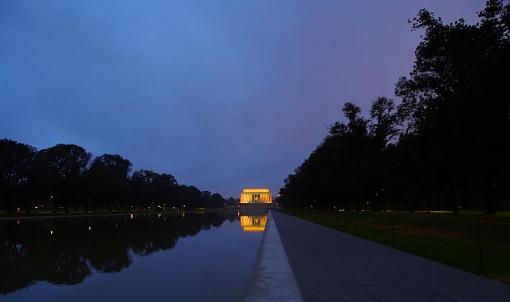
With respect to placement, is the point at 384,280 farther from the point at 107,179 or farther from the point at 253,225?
the point at 107,179

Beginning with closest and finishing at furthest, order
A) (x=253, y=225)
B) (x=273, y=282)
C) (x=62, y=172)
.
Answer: (x=273, y=282), (x=253, y=225), (x=62, y=172)

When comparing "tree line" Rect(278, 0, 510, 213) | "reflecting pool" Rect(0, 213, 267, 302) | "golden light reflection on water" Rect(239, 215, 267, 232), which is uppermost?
"tree line" Rect(278, 0, 510, 213)

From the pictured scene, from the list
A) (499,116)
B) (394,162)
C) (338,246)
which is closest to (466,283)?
(338,246)

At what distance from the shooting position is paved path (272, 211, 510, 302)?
10.2 m

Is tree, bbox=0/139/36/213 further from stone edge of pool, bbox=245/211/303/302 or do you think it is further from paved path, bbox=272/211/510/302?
paved path, bbox=272/211/510/302

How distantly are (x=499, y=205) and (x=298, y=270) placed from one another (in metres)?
105

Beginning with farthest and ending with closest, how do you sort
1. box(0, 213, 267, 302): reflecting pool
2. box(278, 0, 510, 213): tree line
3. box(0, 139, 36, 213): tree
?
box(0, 139, 36, 213): tree < box(278, 0, 510, 213): tree line < box(0, 213, 267, 302): reflecting pool

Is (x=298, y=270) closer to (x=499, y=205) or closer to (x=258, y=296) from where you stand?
(x=258, y=296)

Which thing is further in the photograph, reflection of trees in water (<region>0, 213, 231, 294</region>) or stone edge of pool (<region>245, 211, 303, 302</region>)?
reflection of trees in water (<region>0, 213, 231, 294</region>)

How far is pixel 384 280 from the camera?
12.1m

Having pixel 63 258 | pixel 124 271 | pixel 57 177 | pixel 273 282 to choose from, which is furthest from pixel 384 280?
pixel 57 177

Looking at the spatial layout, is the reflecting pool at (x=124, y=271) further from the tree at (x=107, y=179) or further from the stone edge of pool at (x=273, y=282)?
the tree at (x=107, y=179)

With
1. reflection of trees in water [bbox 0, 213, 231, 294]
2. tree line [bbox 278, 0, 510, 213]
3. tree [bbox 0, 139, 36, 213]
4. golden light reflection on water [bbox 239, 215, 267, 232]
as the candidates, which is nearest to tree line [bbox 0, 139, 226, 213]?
tree [bbox 0, 139, 36, 213]

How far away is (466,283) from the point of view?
38.0 ft
